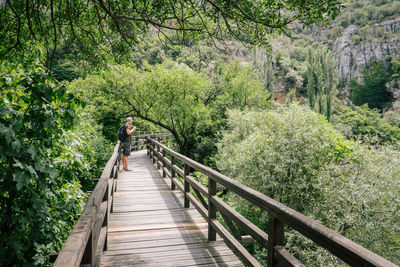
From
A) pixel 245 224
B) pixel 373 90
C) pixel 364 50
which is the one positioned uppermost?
pixel 364 50

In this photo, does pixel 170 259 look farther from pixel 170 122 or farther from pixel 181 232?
pixel 170 122

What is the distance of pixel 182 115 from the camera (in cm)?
1680

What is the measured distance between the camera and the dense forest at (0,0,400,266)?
2.67 m

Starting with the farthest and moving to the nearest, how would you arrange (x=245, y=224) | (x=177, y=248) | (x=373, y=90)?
(x=373, y=90), (x=177, y=248), (x=245, y=224)

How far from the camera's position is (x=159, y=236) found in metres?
3.82

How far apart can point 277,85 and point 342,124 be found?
22145 millimetres

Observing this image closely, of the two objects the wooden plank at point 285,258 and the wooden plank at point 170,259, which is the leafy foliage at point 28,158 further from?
the wooden plank at point 285,258

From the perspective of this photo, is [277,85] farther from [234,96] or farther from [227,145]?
[227,145]

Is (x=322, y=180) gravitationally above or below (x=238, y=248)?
below

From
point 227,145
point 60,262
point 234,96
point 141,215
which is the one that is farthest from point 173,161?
point 234,96

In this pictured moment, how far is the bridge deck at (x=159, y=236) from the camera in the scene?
3.09 metres

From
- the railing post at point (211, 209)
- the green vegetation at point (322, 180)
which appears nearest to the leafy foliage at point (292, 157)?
the green vegetation at point (322, 180)

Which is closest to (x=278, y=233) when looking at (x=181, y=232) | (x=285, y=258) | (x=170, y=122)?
(x=285, y=258)

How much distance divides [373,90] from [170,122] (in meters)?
49.9
